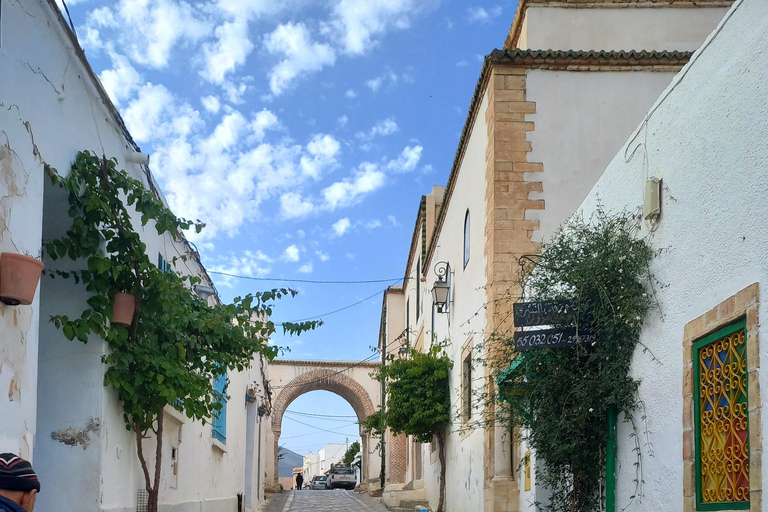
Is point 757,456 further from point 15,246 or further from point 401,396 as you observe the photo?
point 401,396

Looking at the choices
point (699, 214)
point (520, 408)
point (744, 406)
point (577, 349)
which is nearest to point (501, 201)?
point (520, 408)

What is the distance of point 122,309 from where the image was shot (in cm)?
705

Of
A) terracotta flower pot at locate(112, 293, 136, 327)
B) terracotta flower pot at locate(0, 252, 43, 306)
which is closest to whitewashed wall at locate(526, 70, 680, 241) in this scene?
terracotta flower pot at locate(112, 293, 136, 327)

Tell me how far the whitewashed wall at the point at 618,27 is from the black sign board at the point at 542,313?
6418 millimetres

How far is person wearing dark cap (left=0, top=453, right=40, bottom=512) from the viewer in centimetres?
348

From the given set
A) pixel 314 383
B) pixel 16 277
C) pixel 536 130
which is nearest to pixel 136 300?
pixel 16 277

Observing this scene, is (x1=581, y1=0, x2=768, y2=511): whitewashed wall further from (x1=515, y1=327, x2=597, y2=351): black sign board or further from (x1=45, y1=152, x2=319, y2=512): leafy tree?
(x1=45, y1=152, x2=319, y2=512): leafy tree

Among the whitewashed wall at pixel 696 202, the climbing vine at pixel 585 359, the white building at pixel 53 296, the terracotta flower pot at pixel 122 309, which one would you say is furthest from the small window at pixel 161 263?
the whitewashed wall at pixel 696 202

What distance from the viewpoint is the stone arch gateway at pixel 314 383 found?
1495 inches

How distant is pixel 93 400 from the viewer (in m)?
6.89

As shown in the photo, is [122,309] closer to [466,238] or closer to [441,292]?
[466,238]

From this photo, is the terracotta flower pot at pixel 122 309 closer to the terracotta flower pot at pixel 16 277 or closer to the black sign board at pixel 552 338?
the terracotta flower pot at pixel 16 277

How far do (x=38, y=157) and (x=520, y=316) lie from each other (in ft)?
12.8

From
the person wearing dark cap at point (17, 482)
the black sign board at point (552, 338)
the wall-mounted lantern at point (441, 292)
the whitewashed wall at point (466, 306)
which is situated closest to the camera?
the person wearing dark cap at point (17, 482)
